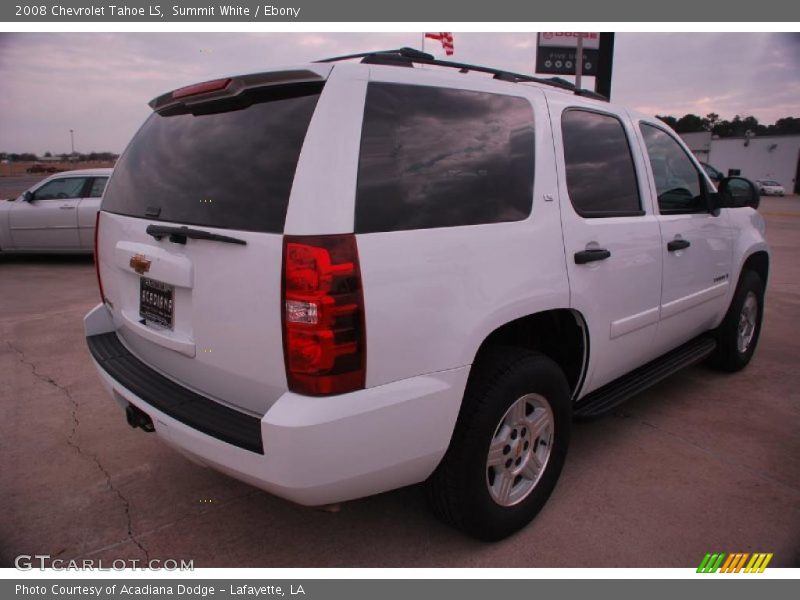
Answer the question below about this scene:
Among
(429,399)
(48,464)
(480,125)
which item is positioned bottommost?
(48,464)

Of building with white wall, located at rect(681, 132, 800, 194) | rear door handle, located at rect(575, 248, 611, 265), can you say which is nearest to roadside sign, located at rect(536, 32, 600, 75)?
rear door handle, located at rect(575, 248, 611, 265)

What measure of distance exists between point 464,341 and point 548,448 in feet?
2.92

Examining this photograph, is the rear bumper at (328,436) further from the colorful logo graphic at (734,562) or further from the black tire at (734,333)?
the black tire at (734,333)

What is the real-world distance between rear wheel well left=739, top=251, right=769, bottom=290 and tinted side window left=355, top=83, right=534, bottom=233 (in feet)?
9.45

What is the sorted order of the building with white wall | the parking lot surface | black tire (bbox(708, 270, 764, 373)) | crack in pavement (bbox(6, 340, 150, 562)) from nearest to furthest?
the parking lot surface → crack in pavement (bbox(6, 340, 150, 562)) → black tire (bbox(708, 270, 764, 373)) → the building with white wall

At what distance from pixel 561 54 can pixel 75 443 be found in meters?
11.8

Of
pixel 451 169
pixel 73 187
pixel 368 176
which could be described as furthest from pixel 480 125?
pixel 73 187

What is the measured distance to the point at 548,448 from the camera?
2602 mm

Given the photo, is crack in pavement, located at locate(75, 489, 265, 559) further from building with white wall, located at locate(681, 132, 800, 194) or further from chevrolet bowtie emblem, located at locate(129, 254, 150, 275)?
building with white wall, located at locate(681, 132, 800, 194)

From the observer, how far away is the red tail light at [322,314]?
5.77 feet

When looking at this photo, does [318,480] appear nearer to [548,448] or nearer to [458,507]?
[458,507]

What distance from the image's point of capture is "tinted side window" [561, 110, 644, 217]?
8.75 feet

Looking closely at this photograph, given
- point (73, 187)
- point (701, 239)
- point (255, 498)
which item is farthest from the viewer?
point (73, 187)

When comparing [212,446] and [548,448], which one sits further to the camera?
[548,448]
